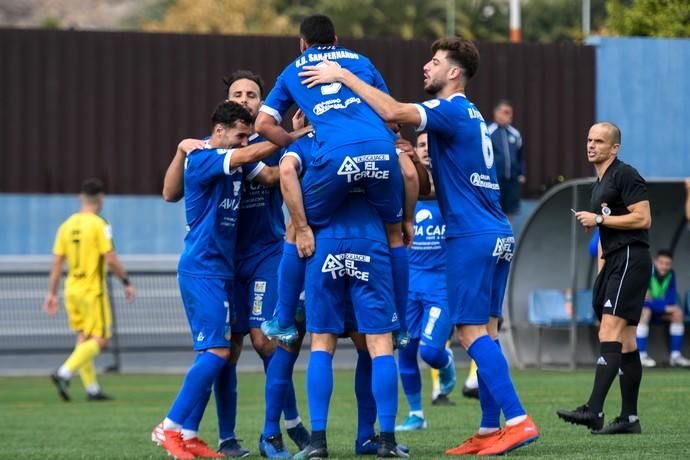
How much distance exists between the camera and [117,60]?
23141mm

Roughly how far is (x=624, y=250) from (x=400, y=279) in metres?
2.23

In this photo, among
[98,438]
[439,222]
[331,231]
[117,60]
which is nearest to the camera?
[331,231]

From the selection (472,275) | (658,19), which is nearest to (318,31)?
(472,275)

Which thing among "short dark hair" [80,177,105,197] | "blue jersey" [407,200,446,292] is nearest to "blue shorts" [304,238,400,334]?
"blue jersey" [407,200,446,292]

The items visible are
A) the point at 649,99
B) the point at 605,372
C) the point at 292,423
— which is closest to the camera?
the point at 292,423

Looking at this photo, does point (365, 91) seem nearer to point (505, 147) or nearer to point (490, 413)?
point (490, 413)

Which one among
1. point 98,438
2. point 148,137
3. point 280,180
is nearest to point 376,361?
point 280,180

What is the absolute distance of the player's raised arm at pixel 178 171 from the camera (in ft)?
30.0

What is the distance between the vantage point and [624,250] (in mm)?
10117

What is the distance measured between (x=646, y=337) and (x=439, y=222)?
27.5 ft

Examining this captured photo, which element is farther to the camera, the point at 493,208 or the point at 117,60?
the point at 117,60

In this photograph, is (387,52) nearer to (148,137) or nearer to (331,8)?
(148,137)

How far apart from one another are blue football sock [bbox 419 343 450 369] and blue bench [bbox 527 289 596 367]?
23.8ft

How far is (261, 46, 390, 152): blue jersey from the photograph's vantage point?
27.2 feet
